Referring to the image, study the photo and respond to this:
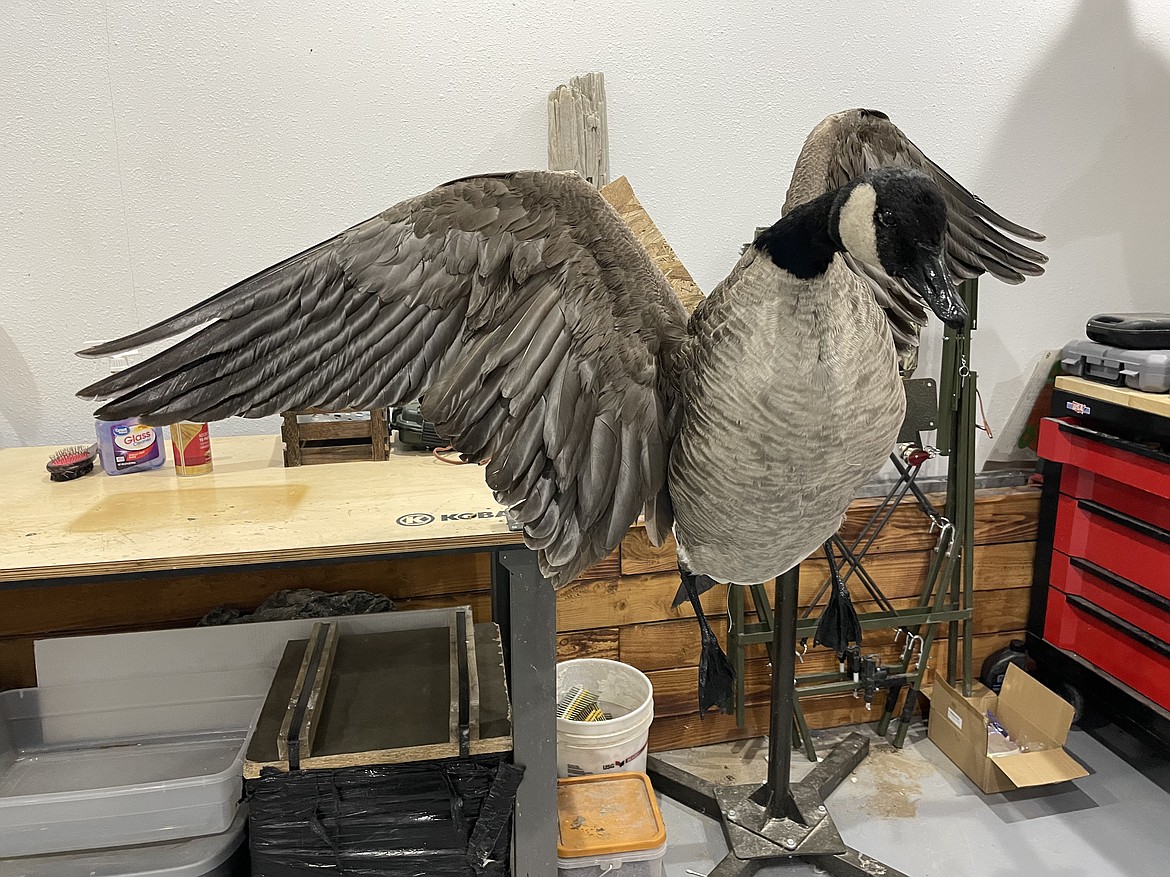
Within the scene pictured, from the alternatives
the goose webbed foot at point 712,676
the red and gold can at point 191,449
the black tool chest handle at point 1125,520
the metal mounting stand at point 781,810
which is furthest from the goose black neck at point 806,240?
the black tool chest handle at point 1125,520

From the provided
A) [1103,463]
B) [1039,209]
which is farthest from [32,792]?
[1039,209]

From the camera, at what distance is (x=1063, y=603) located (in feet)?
7.43

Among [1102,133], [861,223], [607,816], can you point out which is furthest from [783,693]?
[1102,133]

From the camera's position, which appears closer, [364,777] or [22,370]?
[364,777]

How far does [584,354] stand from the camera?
2.44 ft

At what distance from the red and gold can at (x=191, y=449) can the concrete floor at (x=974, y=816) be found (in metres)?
1.34

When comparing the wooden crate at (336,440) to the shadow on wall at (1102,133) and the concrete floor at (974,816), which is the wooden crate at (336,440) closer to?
the concrete floor at (974,816)

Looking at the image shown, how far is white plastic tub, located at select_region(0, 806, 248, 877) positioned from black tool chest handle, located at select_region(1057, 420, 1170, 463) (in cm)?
213

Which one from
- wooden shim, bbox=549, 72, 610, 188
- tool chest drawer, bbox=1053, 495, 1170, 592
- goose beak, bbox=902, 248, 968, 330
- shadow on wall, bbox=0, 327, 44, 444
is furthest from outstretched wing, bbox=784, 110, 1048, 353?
shadow on wall, bbox=0, 327, 44, 444

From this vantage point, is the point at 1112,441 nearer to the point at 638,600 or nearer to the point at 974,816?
the point at 974,816

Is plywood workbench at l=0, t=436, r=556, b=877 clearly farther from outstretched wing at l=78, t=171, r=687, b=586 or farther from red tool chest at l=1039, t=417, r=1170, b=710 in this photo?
red tool chest at l=1039, t=417, r=1170, b=710

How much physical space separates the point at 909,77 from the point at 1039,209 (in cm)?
54

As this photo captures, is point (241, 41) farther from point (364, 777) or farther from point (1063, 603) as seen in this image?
point (1063, 603)

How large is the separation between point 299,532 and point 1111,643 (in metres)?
2.08
